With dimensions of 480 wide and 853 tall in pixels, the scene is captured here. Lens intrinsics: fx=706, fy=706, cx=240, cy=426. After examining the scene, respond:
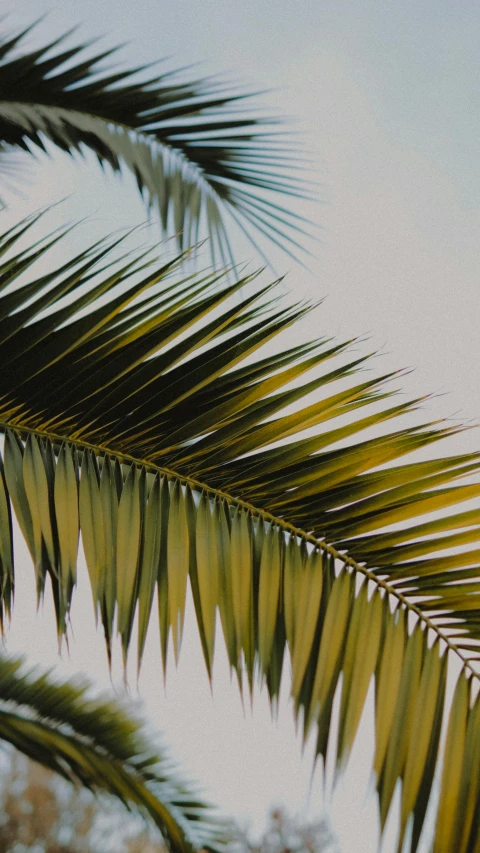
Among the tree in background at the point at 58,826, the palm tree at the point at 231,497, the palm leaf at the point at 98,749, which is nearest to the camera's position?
the palm tree at the point at 231,497

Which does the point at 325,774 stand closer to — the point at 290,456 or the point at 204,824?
the point at 290,456

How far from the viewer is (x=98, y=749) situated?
2.76 metres

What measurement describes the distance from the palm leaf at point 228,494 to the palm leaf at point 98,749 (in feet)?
6.66

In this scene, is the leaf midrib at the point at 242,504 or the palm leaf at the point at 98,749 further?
the palm leaf at the point at 98,749

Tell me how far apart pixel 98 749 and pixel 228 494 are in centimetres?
224

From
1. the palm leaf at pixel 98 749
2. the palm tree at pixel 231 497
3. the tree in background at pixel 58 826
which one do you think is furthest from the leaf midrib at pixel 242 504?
the tree in background at pixel 58 826

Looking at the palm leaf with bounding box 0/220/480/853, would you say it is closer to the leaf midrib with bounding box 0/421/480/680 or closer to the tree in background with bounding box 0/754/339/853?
the leaf midrib with bounding box 0/421/480/680

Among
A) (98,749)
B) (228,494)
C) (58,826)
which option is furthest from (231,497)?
(58,826)

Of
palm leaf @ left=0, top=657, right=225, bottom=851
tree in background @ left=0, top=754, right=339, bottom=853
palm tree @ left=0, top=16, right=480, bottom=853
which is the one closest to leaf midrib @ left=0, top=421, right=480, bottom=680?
palm tree @ left=0, top=16, right=480, bottom=853

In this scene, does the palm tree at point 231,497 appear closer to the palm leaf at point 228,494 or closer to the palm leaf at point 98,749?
the palm leaf at point 228,494

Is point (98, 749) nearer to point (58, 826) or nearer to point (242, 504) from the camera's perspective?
point (242, 504)

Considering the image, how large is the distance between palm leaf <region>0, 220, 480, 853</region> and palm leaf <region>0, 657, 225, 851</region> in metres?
2.03

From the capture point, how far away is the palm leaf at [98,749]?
2.62 m

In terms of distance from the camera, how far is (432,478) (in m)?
0.83
